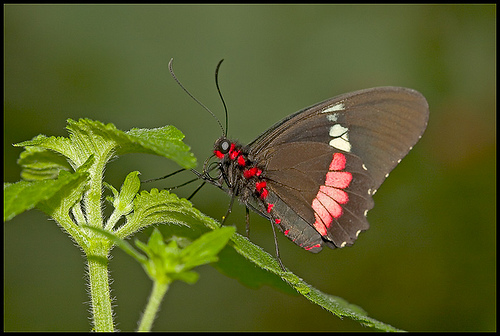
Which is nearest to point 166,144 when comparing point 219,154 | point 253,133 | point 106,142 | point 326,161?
point 106,142

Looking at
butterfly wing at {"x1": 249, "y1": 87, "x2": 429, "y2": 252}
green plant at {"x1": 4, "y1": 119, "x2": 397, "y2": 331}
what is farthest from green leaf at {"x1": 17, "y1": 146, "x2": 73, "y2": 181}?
butterfly wing at {"x1": 249, "y1": 87, "x2": 429, "y2": 252}

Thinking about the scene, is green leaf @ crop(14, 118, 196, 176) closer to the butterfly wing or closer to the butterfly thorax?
the butterfly thorax

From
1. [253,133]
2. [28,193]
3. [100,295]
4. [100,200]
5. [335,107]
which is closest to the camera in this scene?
[28,193]

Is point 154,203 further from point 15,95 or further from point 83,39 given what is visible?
point 83,39

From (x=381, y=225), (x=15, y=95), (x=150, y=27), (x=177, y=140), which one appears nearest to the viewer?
(x=177, y=140)

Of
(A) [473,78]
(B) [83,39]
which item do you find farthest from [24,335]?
(A) [473,78]

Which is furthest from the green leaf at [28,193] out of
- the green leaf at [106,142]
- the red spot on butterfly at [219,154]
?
the red spot on butterfly at [219,154]

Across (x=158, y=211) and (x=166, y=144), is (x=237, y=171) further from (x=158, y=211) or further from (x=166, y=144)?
(x=166, y=144)
